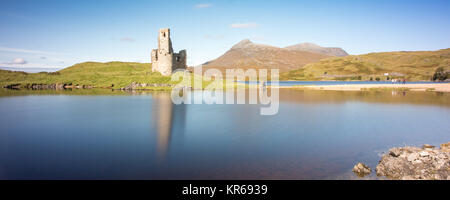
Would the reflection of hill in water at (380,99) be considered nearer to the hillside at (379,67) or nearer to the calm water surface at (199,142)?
the calm water surface at (199,142)

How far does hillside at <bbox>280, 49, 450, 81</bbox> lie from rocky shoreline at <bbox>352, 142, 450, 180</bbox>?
5026 inches

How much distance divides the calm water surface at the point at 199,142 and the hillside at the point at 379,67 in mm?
121425

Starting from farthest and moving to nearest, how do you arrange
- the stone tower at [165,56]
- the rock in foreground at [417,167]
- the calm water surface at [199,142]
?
the stone tower at [165,56] < the calm water surface at [199,142] < the rock in foreground at [417,167]

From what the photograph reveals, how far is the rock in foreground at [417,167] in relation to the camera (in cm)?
796

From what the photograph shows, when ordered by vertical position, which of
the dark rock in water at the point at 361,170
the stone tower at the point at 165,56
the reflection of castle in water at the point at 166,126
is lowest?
the dark rock in water at the point at 361,170

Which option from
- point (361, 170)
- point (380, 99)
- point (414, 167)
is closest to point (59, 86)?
point (380, 99)

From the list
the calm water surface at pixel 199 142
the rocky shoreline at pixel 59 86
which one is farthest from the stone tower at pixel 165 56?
the calm water surface at pixel 199 142

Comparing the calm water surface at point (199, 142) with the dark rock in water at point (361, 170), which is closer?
the dark rock in water at point (361, 170)

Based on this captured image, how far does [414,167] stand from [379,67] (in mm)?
162969

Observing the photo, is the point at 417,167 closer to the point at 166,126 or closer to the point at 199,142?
the point at 199,142

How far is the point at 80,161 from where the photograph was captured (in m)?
9.47

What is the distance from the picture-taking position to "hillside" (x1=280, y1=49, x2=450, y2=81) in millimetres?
127500

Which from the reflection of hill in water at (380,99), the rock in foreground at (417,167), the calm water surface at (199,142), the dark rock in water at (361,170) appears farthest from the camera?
the reflection of hill in water at (380,99)
